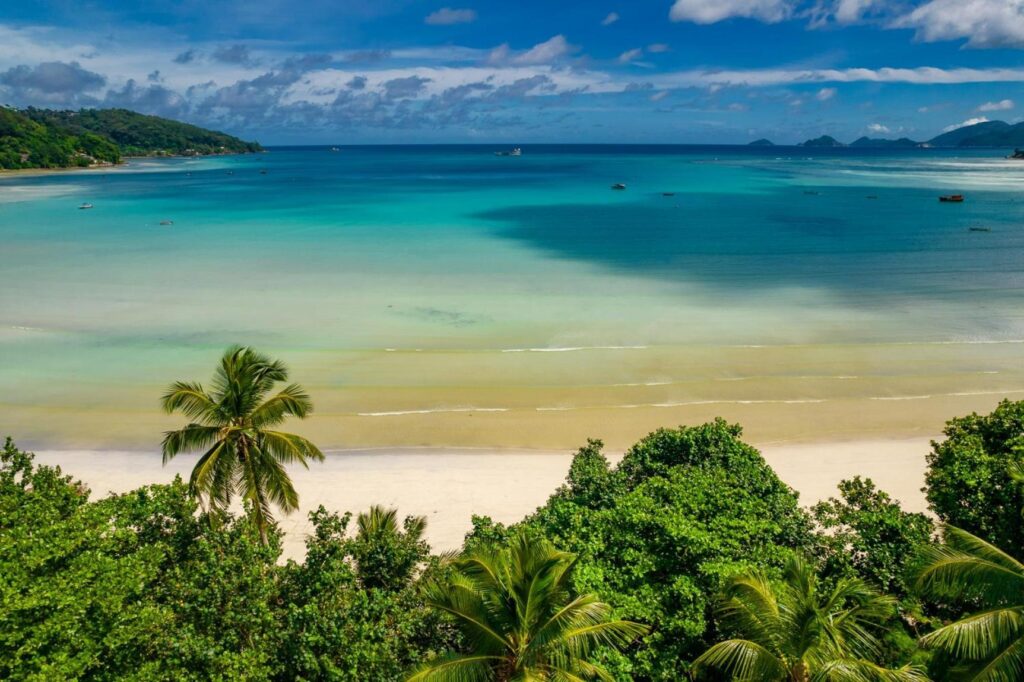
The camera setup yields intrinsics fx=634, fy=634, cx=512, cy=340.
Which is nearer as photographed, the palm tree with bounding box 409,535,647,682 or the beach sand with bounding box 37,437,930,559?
the palm tree with bounding box 409,535,647,682

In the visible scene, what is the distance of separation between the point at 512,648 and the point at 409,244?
50606 millimetres

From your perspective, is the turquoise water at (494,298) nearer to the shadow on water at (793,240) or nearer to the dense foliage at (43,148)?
the shadow on water at (793,240)

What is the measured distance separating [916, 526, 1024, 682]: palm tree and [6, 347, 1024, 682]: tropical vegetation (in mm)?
24

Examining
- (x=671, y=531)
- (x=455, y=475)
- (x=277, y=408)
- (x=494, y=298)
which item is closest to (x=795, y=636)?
(x=671, y=531)

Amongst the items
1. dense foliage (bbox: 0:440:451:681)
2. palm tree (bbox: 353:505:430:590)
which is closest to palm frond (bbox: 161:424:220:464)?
dense foliage (bbox: 0:440:451:681)

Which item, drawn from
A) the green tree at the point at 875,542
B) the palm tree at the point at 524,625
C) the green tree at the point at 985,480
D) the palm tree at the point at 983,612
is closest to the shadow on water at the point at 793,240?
the green tree at the point at 985,480

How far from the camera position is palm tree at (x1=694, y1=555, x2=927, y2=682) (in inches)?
324

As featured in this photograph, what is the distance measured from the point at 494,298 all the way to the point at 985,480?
29.5 metres

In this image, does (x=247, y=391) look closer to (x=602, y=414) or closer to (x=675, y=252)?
(x=602, y=414)

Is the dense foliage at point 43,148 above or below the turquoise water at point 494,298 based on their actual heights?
above

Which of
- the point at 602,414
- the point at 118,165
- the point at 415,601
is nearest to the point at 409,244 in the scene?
the point at 602,414

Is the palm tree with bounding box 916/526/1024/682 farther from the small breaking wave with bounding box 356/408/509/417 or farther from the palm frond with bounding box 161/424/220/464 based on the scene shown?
the small breaking wave with bounding box 356/408/509/417

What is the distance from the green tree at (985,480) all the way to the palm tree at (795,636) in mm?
3502

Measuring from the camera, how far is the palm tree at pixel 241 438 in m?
13.1
